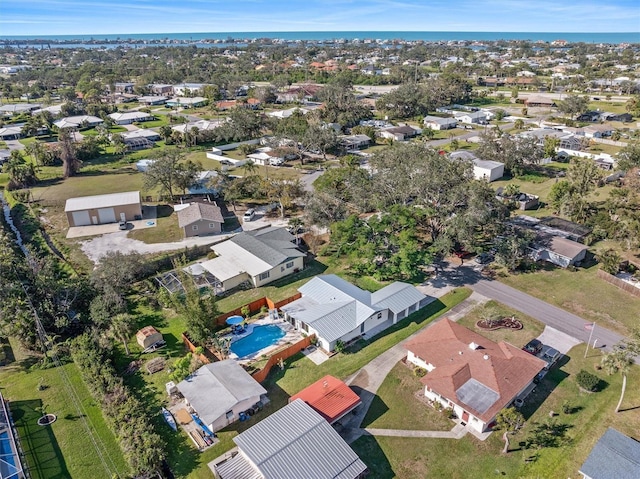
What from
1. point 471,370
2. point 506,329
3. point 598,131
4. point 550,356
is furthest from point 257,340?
point 598,131

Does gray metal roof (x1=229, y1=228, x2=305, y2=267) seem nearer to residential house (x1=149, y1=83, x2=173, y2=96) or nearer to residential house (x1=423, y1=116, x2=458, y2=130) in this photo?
residential house (x1=423, y1=116, x2=458, y2=130)

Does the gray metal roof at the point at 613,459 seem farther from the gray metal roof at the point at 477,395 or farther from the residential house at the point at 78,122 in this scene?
the residential house at the point at 78,122

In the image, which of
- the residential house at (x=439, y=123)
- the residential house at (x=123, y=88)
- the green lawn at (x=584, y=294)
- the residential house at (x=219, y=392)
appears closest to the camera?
the residential house at (x=219, y=392)

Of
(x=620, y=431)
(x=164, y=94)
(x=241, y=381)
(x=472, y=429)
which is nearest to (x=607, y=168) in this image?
(x=620, y=431)

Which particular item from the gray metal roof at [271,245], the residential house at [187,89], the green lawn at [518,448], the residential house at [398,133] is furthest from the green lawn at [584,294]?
the residential house at [187,89]

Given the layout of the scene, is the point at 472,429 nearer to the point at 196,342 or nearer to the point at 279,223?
the point at 196,342
